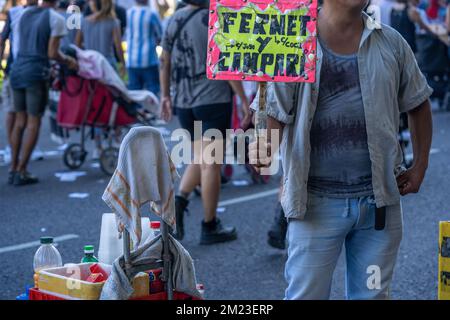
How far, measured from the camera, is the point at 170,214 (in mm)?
4199

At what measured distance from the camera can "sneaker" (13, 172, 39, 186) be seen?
34.2 feet

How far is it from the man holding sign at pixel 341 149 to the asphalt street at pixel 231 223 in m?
2.20

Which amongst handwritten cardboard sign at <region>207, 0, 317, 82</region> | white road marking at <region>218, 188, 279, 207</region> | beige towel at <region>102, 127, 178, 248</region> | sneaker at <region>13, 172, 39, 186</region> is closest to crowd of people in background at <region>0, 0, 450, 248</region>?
sneaker at <region>13, 172, 39, 186</region>

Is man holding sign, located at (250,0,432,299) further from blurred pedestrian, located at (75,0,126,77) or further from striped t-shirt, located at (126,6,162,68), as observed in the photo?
striped t-shirt, located at (126,6,162,68)

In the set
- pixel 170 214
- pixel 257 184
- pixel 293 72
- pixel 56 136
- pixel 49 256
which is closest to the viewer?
pixel 293 72

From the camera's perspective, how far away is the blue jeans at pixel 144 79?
1386cm

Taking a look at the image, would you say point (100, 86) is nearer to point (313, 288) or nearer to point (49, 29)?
point (49, 29)

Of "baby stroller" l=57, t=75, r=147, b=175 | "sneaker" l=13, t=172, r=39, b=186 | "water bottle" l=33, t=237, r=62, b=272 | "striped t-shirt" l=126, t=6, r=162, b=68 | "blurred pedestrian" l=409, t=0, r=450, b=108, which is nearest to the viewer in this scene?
"water bottle" l=33, t=237, r=62, b=272

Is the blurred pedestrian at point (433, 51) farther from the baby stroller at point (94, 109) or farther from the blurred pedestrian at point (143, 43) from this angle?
the baby stroller at point (94, 109)

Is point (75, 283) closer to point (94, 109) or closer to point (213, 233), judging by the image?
point (213, 233)

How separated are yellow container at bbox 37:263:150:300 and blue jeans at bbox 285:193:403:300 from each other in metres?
0.59

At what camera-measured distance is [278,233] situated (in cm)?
714

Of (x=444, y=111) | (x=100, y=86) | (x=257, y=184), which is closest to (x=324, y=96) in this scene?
(x=257, y=184)
